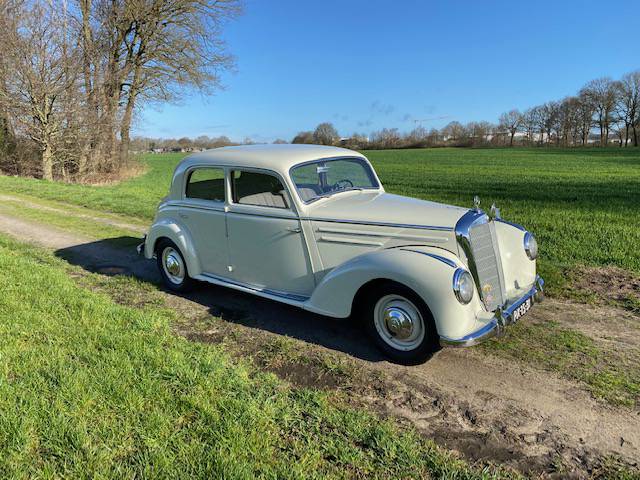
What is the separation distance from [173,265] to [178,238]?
403mm

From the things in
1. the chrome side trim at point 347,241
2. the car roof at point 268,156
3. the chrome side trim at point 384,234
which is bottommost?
the chrome side trim at point 347,241

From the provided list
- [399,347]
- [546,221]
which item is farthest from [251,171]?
[546,221]

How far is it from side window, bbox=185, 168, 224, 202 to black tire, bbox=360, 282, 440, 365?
2.20 m

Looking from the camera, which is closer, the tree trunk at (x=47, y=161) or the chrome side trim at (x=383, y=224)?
the chrome side trim at (x=383, y=224)

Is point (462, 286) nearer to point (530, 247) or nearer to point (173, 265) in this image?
point (530, 247)

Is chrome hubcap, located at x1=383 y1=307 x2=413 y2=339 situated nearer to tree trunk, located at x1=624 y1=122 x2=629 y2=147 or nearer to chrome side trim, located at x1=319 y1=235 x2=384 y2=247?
chrome side trim, located at x1=319 y1=235 x2=384 y2=247

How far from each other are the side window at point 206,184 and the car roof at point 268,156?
11cm

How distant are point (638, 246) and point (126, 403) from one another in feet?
23.8

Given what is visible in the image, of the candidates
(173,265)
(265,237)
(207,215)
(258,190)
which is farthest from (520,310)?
(173,265)

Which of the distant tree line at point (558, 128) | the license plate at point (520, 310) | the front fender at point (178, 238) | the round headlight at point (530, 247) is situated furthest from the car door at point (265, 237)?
the distant tree line at point (558, 128)

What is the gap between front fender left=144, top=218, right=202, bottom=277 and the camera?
17.4 ft

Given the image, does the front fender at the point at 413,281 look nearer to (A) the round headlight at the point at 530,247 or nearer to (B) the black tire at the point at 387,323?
(B) the black tire at the point at 387,323

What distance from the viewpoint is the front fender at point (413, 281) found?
3379 mm

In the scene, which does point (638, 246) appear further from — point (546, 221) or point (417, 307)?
point (417, 307)
